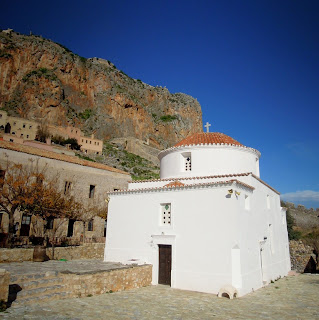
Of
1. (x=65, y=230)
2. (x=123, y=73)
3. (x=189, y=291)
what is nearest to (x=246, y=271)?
(x=189, y=291)

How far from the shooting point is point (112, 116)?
92562 mm

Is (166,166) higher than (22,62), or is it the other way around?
(22,62)

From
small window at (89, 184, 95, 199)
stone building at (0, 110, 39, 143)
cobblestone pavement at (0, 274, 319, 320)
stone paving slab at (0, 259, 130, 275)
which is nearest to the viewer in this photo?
cobblestone pavement at (0, 274, 319, 320)

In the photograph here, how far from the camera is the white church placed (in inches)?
496

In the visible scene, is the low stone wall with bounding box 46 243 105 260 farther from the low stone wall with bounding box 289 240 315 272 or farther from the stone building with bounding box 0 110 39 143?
the stone building with bounding box 0 110 39 143

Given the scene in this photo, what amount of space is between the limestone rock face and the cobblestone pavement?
74.6m

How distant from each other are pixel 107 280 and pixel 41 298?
302cm

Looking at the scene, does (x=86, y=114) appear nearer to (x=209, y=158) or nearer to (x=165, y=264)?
(x=209, y=158)

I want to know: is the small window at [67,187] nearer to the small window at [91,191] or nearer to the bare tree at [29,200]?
the small window at [91,191]

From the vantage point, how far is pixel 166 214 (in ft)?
49.4

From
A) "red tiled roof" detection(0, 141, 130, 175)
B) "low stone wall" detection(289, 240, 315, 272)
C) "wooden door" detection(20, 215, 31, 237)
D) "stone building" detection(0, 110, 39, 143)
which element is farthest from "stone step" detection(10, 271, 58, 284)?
"stone building" detection(0, 110, 39, 143)

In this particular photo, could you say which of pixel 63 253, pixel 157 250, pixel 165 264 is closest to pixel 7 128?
pixel 63 253

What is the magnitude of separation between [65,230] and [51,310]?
62.8 feet

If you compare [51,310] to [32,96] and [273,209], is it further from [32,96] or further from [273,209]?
[32,96]
